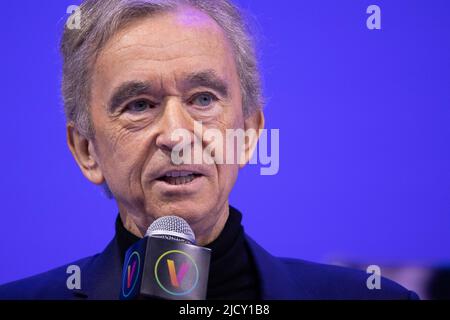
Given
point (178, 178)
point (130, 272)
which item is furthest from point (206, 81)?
point (130, 272)

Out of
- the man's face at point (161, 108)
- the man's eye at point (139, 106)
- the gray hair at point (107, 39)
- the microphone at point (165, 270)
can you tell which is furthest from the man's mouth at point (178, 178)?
the microphone at point (165, 270)

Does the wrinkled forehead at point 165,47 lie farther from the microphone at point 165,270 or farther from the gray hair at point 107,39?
the microphone at point 165,270

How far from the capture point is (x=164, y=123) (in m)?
1.98

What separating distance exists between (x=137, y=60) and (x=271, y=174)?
0.61 m

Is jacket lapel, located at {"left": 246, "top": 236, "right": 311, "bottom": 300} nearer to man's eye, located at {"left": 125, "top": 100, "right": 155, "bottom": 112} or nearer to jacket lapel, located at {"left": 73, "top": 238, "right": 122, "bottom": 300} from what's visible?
jacket lapel, located at {"left": 73, "top": 238, "right": 122, "bottom": 300}

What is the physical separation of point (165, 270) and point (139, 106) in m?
0.77

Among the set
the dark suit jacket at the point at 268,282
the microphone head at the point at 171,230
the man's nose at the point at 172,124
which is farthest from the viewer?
the dark suit jacket at the point at 268,282

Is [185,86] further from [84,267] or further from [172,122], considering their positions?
[84,267]

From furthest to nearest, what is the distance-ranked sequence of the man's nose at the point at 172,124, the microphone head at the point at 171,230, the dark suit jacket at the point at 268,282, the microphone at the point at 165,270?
1. the dark suit jacket at the point at 268,282
2. the man's nose at the point at 172,124
3. the microphone head at the point at 171,230
4. the microphone at the point at 165,270

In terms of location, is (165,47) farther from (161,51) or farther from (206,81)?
(206,81)

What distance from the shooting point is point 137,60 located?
6.57 feet

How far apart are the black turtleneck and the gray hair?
0.36 metres

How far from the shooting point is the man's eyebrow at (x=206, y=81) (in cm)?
202
